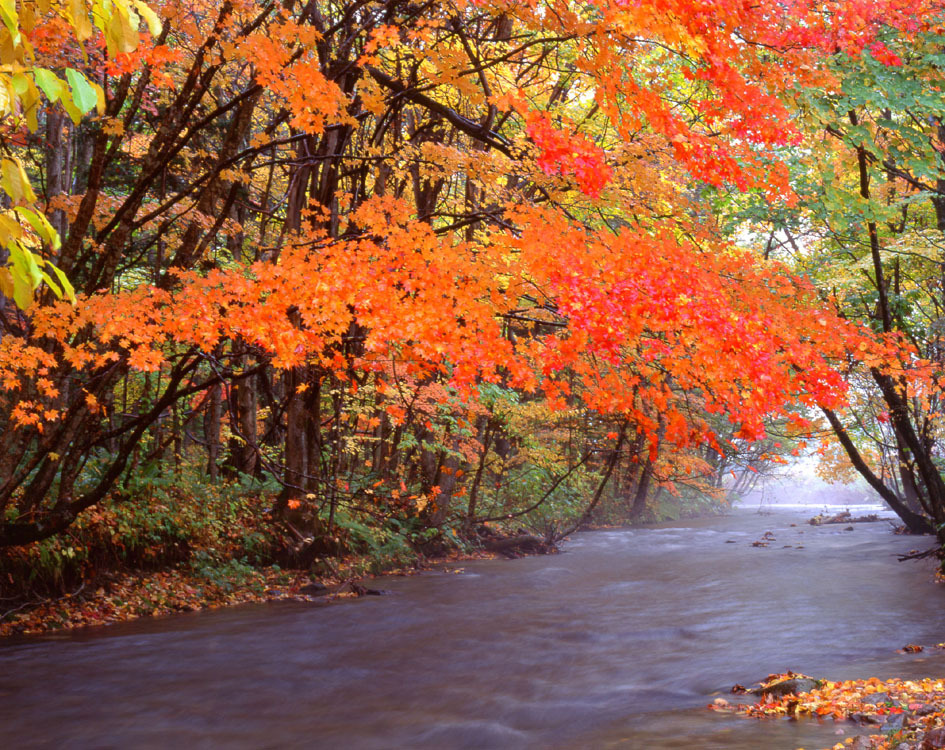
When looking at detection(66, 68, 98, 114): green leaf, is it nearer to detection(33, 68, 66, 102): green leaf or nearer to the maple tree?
detection(33, 68, 66, 102): green leaf

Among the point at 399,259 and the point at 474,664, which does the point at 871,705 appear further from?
the point at 399,259

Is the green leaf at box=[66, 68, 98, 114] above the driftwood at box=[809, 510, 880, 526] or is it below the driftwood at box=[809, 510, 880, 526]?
above

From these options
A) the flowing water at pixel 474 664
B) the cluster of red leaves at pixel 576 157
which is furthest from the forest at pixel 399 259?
the flowing water at pixel 474 664

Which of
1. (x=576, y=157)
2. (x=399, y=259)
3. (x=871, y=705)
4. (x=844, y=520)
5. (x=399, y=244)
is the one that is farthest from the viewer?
(x=844, y=520)

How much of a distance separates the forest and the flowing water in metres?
1.83

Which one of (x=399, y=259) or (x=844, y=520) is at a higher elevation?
(x=399, y=259)

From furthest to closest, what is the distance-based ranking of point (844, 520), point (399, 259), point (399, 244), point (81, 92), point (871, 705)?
point (844, 520)
point (399, 244)
point (399, 259)
point (871, 705)
point (81, 92)

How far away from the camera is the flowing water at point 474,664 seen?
6.79 m

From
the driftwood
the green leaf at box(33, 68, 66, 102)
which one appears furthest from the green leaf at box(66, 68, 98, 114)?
the driftwood

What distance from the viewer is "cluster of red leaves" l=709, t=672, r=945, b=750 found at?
5036 millimetres

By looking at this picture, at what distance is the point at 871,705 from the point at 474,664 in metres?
4.73

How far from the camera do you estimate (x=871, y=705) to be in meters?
6.17

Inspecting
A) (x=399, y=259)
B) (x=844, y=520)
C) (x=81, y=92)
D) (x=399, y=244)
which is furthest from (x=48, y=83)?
(x=844, y=520)

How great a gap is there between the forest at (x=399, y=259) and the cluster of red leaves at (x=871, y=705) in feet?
16.6
